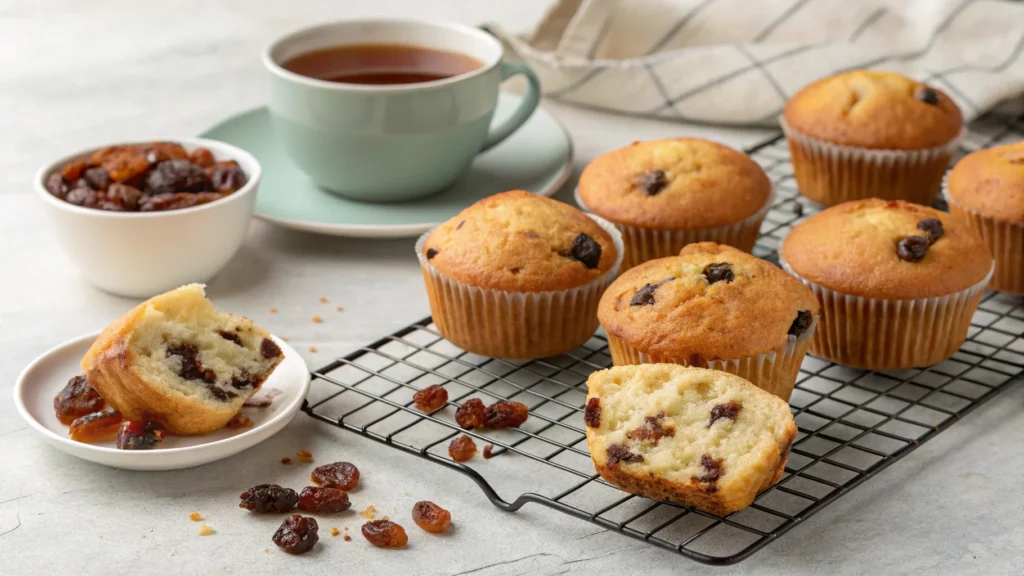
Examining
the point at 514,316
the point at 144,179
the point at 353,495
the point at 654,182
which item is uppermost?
the point at 654,182

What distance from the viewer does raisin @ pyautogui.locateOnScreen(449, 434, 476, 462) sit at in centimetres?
293

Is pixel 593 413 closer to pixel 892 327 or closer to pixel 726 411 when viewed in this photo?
pixel 726 411

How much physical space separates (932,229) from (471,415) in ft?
4.68

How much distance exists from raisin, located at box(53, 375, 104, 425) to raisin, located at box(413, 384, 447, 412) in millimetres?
796

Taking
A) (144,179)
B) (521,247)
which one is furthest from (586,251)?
(144,179)

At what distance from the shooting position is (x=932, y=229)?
3.36 m

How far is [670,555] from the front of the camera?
2.61 metres

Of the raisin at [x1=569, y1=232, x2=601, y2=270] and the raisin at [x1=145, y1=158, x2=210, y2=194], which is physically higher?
the raisin at [x1=569, y1=232, x2=601, y2=270]

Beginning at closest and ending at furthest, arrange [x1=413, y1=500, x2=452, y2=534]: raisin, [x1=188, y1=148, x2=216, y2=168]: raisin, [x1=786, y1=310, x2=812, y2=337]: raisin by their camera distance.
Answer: [x1=413, y1=500, x2=452, y2=534]: raisin
[x1=786, y1=310, x2=812, y2=337]: raisin
[x1=188, y1=148, x2=216, y2=168]: raisin

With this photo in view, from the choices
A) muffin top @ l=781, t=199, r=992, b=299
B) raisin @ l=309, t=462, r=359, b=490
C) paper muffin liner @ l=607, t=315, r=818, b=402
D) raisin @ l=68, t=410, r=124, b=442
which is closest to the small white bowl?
raisin @ l=68, t=410, r=124, b=442

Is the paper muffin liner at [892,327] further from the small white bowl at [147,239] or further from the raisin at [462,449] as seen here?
the small white bowl at [147,239]

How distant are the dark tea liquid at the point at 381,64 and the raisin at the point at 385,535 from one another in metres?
2.07

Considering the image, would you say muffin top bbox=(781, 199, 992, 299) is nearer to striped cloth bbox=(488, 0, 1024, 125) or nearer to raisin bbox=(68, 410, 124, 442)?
striped cloth bbox=(488, 0, 1024, 125)

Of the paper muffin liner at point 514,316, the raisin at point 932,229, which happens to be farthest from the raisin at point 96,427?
the raisin at point 932,229
